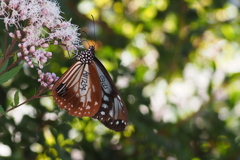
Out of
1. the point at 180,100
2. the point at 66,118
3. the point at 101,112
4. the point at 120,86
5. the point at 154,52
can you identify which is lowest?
the point at 101,112

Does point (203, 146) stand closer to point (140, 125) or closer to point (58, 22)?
point (140, 125)

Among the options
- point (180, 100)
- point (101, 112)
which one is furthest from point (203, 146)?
point (101, 112)

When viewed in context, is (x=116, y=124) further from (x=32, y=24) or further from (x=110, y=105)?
(x=32, y=24)

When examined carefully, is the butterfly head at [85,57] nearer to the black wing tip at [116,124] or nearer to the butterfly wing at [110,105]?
the butterfly wing at [110,105]

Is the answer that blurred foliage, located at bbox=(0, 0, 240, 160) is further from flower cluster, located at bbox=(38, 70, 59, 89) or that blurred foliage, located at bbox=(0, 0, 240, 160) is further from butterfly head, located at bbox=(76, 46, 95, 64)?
flower cluster, located at bbox=(38, 70, 59, 89)

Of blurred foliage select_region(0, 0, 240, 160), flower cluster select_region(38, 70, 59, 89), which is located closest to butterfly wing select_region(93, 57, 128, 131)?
flower cluster select_region(38, 70, 59, 89)

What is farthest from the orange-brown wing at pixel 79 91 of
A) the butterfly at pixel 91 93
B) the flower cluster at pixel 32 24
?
the flower cluster at pixel 32 24

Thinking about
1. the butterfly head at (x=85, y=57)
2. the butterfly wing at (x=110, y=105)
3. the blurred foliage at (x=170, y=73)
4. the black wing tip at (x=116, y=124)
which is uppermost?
the blurred foliage at (x=170, y=73)
